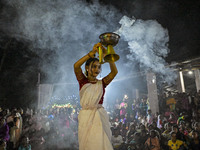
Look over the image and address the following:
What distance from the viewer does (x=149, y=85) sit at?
13.3 metres

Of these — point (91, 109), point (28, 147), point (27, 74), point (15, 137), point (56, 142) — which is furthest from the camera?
point (27, 74)

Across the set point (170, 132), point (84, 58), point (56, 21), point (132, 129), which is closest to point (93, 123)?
point (84, 58)

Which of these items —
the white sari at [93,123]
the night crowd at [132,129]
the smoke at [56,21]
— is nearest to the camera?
the white sari at [93,123]

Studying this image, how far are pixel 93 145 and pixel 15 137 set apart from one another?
614 cm

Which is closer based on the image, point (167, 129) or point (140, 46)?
point (167, 129)

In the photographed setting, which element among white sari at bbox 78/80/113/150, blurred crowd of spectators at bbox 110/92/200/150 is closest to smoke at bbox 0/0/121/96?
blurred crowd of spectators at bbox 110/92/200/150

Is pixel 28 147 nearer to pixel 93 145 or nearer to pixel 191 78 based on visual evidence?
pixel 93 145

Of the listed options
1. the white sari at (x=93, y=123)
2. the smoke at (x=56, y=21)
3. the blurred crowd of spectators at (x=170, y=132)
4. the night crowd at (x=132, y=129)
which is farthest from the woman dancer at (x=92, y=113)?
the smoke at (x=56, y=21)

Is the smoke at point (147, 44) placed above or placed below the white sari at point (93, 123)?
above

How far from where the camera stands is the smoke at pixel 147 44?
33.7 ft

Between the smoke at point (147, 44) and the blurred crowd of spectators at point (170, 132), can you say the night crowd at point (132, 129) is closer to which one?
the blurred crowd of spectators at point (170, 132)

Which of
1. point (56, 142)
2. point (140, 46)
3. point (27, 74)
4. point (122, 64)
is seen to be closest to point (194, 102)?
point (140, 46)

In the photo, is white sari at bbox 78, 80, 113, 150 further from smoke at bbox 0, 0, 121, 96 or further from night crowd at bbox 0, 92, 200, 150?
smoke at bbox 0, 0, 121, 96

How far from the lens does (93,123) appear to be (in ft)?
8.21
